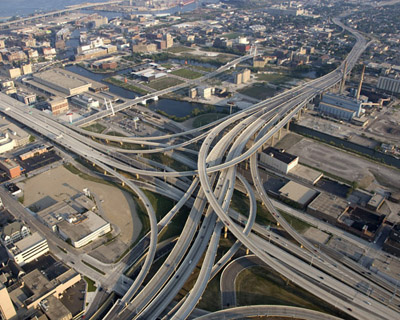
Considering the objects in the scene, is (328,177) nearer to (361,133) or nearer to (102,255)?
(361,133)

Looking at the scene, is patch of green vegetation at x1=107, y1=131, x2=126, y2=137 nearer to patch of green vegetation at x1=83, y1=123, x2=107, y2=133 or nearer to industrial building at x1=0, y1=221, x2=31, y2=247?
patch of green vegetation at x1=83, y1=123, x2=107, y2=133

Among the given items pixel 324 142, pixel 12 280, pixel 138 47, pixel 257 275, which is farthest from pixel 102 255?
pixel 138 47

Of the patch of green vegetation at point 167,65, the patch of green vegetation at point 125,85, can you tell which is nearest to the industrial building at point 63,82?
the patch of green vegetation at point 125,85

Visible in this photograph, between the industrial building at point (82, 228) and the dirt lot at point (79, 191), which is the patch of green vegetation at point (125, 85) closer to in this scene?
the dirt lot at point (79, 191)

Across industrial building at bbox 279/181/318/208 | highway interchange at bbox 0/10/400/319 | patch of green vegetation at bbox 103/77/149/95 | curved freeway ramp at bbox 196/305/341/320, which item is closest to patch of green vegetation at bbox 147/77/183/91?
patch of green vegetation at bbox 103/77/149/95

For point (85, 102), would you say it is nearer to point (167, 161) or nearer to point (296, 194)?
point (167, 161)

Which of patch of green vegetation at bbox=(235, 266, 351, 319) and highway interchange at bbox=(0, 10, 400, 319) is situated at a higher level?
highway interchange at bbox=(0, 10, 400, 319)
